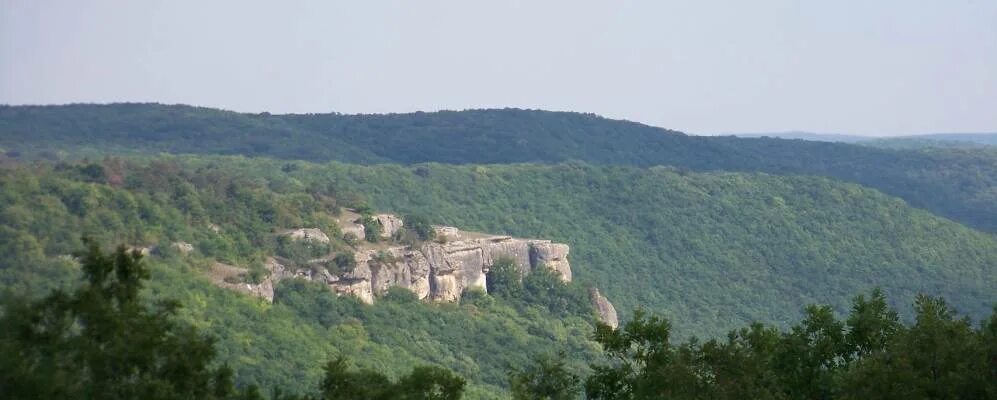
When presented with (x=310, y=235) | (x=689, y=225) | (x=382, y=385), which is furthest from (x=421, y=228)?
(x=382, y=385)

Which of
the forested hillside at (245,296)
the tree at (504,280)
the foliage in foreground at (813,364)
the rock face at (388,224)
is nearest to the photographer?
the foliage in foreground at (813,364)

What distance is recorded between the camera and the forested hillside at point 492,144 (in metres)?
113

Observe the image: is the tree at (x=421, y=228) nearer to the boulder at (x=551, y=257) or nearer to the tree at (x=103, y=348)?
the boulder at (x=551, y=257)

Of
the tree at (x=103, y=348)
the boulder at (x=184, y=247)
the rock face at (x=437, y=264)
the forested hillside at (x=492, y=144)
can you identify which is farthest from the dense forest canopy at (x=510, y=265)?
the rock face at (x=437, y=264)

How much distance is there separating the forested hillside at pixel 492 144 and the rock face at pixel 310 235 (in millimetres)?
46000

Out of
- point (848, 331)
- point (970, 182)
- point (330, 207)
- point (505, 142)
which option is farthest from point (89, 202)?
point (970, 182)

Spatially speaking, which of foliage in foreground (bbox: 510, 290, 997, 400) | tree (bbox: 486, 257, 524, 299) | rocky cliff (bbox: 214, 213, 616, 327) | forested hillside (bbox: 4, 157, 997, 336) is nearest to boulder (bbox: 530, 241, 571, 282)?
rocky cliff (bbox: 214, 213, 616, 327)

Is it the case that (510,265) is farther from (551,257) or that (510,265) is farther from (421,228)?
(421,228)

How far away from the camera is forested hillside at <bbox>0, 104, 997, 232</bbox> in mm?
112938

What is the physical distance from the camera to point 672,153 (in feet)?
448

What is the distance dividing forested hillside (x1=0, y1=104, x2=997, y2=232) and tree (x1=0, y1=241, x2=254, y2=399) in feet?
269

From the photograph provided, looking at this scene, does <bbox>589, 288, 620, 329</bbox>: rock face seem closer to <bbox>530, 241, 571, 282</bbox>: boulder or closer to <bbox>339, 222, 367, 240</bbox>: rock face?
<bbox>530, 241, 571, 282</bbox>: boulder

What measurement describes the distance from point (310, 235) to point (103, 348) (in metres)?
37.9

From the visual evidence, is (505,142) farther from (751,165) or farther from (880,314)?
(880,314)
